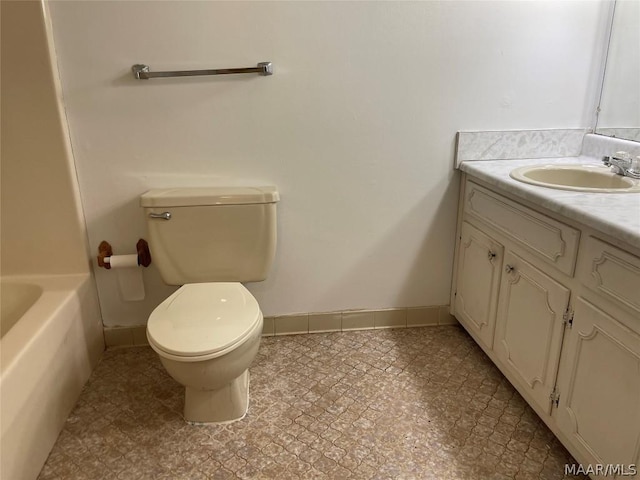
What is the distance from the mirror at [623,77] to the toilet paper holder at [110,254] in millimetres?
2085

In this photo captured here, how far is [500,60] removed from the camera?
2.00 m

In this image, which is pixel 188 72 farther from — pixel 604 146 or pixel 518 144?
pixel 604 146

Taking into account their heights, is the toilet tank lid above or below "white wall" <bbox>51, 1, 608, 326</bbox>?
below

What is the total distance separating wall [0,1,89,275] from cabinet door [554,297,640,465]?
1899mm

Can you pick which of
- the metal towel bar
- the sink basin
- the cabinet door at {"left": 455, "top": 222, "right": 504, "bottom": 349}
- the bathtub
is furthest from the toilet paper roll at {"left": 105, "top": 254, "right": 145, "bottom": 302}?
the sink basin

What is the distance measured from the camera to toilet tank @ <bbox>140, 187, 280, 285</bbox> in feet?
6.10

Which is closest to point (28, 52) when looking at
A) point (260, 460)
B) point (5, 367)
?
point (5, 367)

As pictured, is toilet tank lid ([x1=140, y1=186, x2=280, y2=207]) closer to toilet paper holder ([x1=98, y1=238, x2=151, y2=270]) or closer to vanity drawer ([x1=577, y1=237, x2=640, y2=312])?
toilet paper holder ([x1=98, y1=238, x2=151, y2=270])

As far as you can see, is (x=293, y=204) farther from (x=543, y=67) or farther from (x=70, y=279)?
(x=543, y=67)

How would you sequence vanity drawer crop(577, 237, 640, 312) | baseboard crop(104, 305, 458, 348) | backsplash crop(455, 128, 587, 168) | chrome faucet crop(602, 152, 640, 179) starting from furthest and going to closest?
baseboard crop(104, 305, 458, 348) < backsplash crop(455, 128, 587, 168) < chrome faucet crop(602, 152, 640, 179) < vanity drawer crop(577, 237, 640, 312)

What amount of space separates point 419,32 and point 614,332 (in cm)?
135

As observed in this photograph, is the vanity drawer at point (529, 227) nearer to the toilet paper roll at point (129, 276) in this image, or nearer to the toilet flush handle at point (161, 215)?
the toilet flush handle at point (161, 215)

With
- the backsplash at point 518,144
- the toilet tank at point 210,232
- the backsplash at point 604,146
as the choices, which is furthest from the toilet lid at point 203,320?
the backsplash at point 604,146

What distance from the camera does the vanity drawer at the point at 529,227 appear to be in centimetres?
140
